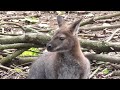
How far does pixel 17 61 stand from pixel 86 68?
4.21ft

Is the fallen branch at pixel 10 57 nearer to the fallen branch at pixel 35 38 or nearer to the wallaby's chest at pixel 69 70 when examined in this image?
the fallen branch at pixel 35 38

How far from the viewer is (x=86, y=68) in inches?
130

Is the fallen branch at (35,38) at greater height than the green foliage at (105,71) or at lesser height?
greater

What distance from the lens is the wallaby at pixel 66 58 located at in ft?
10.8

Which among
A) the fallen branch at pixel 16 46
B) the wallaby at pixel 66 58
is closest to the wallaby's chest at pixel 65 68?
the wallaby at pixel 66 58

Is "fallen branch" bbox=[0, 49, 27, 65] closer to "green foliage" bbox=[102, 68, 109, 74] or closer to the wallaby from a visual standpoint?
the wallaby

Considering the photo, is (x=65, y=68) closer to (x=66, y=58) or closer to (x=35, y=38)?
(x=66, y=58)
